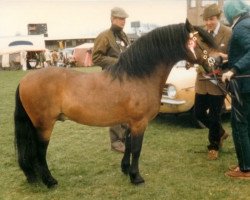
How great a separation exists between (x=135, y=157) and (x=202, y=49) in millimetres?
1606

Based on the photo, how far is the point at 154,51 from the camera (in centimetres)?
473

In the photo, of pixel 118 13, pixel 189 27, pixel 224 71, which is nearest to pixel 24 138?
pixel 118 13

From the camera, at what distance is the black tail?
15.8ft

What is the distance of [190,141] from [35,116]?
3231mm

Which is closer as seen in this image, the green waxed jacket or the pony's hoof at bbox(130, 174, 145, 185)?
the pony's hoof at bbox(130, 174, 145, 185)

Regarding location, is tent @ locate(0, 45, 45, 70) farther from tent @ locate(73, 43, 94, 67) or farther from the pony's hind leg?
the pony's hind leg

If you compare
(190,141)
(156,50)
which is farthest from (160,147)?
(156,50)

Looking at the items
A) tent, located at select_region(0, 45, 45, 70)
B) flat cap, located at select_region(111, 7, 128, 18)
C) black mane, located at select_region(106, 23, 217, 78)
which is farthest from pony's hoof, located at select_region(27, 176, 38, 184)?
tent, located at select_region(0, 45, 45, 70)

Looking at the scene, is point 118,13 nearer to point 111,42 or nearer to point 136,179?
point 111,42

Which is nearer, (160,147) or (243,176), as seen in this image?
(243,176)

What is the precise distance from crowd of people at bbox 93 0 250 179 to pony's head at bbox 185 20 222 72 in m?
0.14

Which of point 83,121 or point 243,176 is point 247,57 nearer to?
point 243,176

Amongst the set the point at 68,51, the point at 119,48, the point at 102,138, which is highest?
A: the point at 119,48

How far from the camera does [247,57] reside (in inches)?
172
